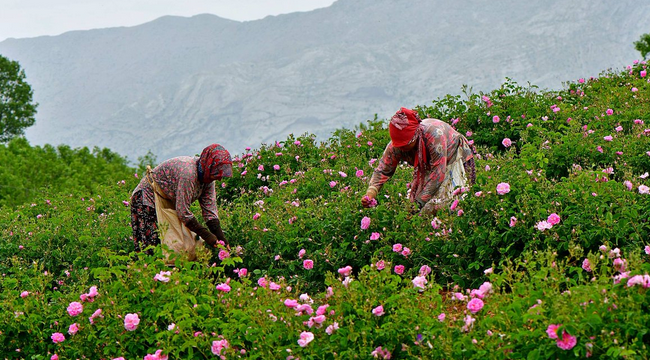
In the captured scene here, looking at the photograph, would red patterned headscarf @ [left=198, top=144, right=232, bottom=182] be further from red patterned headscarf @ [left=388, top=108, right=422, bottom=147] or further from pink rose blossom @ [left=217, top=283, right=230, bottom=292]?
pink rose blossom @ [left=217, top=283, right=230, bottom=292]

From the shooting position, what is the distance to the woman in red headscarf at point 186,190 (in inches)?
221

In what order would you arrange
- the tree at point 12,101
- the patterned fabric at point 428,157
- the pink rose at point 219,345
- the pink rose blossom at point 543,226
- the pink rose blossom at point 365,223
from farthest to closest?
the tree at point 12,101 → the pink rose blossom at point 365,223 → the patterned fabric at point 428,157 → the pink rose blossom at point 543,226 → the pink rose at point 219,345

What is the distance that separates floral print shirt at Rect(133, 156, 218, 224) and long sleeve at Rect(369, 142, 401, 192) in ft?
4.29

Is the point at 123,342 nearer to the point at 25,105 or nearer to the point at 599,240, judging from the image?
the point at 599,240

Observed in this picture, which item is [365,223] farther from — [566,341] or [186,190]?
[566,341]

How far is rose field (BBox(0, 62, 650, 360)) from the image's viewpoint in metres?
3.38

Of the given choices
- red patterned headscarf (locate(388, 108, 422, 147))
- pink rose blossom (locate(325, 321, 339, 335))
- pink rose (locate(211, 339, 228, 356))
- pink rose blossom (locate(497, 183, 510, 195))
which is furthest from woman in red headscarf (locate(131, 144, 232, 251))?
pink rose blossom (locate(325, 321, 339, 335))

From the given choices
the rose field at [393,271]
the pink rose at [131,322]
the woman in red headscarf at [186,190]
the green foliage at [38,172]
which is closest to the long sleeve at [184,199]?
the woman in red headscarf at [186,190]

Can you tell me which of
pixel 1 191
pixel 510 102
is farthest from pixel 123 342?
pixel 1 191

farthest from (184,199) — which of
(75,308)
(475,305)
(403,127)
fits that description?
(475,305)

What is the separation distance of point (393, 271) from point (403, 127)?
104 cm

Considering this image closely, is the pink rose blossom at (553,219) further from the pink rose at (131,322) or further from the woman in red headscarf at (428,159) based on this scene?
the pink rose at (131,322)

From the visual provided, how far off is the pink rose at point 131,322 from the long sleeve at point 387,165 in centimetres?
227

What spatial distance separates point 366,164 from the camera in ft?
27.6
